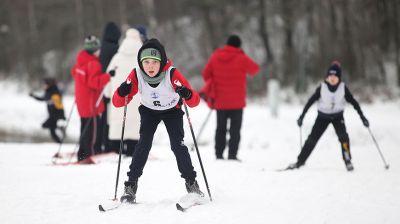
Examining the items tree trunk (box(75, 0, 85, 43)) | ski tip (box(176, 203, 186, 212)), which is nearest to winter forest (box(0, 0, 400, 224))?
ski tip (box(176, 203, 186, 212))

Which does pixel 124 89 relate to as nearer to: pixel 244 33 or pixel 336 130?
pixel 336 130

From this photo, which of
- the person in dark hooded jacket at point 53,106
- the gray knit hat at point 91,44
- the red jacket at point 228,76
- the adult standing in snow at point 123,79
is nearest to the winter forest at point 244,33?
the red jacket at point 228,76

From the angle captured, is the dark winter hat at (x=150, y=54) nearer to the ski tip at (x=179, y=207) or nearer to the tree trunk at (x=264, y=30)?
the ski tip at (x=179, y=207)

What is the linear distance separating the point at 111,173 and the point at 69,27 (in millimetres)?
31260

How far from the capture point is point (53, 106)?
1165cm

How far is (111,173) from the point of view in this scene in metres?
6.62

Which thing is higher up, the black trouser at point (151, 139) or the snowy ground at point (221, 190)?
the black trouser at point (151, 139)

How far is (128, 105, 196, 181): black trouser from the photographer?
4953mm

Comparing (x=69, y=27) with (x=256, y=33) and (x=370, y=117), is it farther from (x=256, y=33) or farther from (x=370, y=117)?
(x=370, y=117)

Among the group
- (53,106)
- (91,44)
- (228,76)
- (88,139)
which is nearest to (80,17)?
(53,106)

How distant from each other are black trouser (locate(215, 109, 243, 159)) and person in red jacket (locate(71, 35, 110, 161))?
205 centimetres

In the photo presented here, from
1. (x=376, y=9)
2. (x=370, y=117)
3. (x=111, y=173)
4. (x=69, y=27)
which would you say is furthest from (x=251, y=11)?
(x=111, y=173)

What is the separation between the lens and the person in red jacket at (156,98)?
475 cm

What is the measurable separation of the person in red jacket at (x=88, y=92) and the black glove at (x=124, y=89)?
286 centimetres
